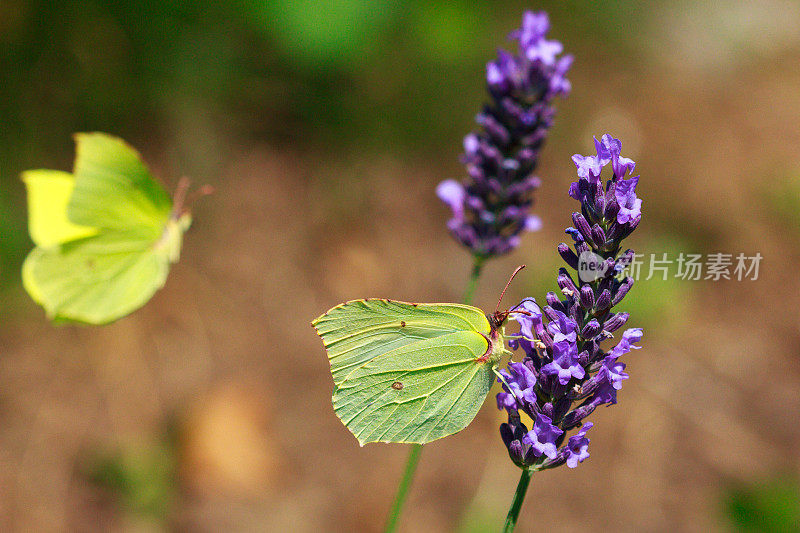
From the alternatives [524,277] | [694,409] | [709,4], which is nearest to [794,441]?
[694,409]

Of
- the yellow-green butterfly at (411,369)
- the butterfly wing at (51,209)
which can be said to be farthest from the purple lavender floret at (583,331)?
the butterfly wing at (51,209)

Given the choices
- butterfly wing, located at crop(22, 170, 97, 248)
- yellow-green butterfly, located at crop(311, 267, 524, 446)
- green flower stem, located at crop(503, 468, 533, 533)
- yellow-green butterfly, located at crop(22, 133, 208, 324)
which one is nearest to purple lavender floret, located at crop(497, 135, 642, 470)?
green flower stem, located at crop(503, 468, 533, 533)

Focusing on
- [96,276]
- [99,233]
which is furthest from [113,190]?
[96,276]

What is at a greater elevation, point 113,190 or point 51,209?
point 113,190

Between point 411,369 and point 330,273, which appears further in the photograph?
point 330,273

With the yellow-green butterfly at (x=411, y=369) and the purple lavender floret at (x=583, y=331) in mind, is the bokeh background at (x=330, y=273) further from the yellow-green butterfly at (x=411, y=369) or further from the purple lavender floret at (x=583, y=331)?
the purple lavender floret at (x=583, y=331)

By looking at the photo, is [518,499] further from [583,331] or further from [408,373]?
[408,373]
